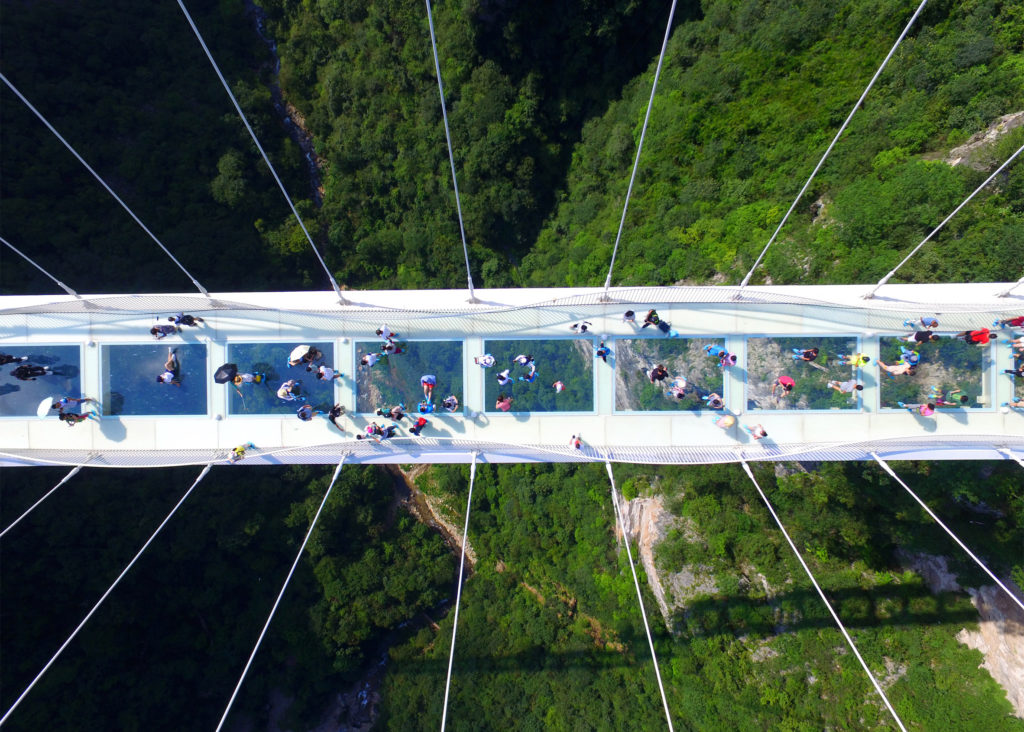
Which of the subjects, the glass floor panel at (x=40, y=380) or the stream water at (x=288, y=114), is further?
the stream water at (x=288, y=114)

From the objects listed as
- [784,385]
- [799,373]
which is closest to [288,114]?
[784,385]

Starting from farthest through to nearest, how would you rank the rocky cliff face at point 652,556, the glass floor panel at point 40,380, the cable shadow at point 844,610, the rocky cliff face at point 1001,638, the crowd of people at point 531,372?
the rocky cliff face at point 652,556, the cable shadow at point 844,610, the rocky cliff face at point 1001,638, the glass floor panel at point 40,380, the crowd of people at point 531,372

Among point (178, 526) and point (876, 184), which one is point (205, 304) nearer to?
point (178, 526)

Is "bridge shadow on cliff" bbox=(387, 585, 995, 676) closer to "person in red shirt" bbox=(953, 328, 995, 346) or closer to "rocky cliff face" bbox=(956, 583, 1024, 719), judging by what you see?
"rocky cliff face" bbox=(956, 583, 1024, 719)

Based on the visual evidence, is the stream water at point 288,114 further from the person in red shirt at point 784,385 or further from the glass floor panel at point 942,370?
the glass floor panel at point 942,370

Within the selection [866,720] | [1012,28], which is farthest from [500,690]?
[1012,28]

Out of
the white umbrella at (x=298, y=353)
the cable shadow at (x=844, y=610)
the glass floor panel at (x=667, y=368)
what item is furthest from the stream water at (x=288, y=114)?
the cable shadow at (x=844, y=610)
